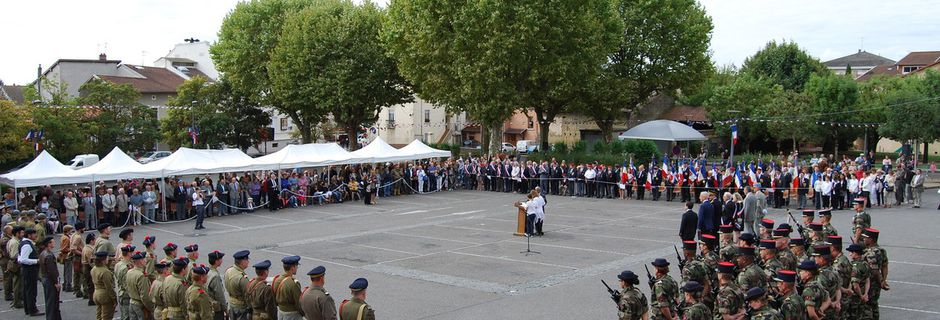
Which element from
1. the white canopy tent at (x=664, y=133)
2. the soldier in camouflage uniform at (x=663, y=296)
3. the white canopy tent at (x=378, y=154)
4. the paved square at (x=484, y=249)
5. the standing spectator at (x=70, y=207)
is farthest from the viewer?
the white canopy tent at (x=664, y=133)

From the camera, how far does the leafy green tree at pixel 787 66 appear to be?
213 ft

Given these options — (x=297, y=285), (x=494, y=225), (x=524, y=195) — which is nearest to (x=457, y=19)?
(x=524, y=195)

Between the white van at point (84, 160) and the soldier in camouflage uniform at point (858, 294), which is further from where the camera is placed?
the white van at point (84, 160)

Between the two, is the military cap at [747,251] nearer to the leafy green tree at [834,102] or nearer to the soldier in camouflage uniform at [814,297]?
the soldier in camouflage uniform at [814,297]

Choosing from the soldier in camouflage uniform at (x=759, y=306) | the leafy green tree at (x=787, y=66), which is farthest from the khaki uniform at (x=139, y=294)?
the leafy green tree at (x=787, y=66)

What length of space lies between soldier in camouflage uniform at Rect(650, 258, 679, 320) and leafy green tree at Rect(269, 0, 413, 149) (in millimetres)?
36367

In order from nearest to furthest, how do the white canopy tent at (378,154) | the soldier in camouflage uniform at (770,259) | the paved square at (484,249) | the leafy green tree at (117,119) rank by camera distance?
the soldier in camouflage uniform at (770,259)
the paved square at (484,249)
the white canopy tent at (378,154)
the leafy green tree at (117,119)

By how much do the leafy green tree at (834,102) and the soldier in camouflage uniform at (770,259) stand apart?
154 ft

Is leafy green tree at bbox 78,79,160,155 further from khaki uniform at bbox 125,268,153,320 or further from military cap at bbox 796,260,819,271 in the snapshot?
military cap at bbox 796,260,819,271

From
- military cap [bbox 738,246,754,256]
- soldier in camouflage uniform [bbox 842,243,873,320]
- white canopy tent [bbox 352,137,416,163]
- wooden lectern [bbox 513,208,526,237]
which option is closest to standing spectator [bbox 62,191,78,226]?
white canopy tent [bbox 352,137,416,163]

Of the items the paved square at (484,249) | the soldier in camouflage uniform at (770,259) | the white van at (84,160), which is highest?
the white van at (84,160)

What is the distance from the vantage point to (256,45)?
1960 inches

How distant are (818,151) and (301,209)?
48.0 m

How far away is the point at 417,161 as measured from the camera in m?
38.9
